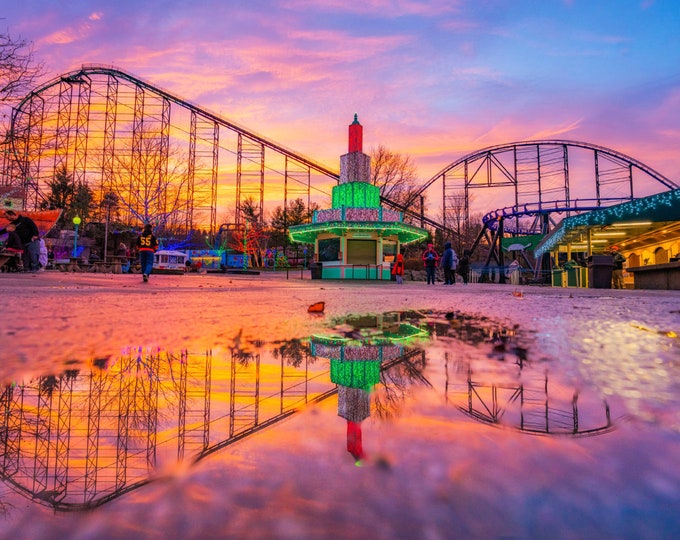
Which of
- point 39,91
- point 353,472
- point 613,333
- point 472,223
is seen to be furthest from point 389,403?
point 472,223

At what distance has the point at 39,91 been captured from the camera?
3356cm

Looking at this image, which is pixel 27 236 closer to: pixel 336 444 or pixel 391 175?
pixel 336 444

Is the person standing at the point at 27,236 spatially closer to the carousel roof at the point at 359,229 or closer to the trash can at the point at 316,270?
the trash can at the point at 316,270

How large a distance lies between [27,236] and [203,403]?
14241 millimetres

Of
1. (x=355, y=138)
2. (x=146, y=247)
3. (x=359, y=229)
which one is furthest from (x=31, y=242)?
(x=355, y=138)

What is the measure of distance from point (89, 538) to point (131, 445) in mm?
316

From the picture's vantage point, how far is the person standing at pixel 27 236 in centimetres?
1152

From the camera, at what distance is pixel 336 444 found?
0.69m

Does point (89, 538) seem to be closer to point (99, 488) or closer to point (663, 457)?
point (99, 488)

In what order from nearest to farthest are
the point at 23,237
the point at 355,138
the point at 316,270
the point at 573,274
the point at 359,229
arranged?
the point at 23,237 → the point at 573,274 → the point at 316,270 → the point at 359,229 → the point at 355,138

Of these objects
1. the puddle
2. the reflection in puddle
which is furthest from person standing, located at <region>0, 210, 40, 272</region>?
the puddle

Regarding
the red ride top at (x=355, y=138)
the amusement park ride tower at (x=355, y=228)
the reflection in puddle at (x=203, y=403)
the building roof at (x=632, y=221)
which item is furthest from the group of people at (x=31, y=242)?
the red ride top at (x=355, y=138)

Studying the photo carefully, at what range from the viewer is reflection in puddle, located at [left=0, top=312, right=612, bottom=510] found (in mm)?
→ 625

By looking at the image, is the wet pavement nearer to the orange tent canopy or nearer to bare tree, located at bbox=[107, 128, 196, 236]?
the orange tent canopy
